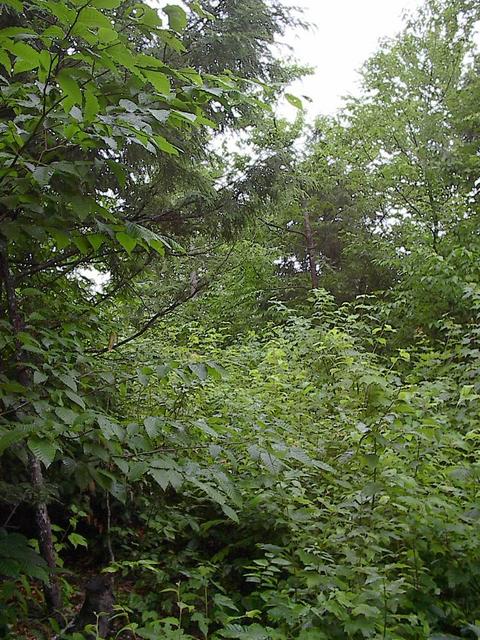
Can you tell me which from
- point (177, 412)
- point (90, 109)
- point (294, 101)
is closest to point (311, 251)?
point (177, 412)

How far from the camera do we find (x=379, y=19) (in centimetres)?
1123

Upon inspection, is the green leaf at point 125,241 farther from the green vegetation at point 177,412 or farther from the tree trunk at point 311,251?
the tree trunk at point 311,251

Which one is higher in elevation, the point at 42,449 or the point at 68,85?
the point at 68,85

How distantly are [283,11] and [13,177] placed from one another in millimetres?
4708

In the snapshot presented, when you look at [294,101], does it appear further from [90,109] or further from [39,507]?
[39,507]

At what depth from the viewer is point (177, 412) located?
3.59m

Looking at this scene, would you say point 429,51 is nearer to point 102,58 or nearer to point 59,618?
point 102,58

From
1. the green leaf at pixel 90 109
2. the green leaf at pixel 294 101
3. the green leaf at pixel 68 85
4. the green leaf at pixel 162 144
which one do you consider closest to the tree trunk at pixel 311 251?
the green leaf at pixel 294 101

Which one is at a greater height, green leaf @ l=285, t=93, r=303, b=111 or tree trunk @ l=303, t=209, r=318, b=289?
tree trunk @ l=303, t=209, r=318, b=289

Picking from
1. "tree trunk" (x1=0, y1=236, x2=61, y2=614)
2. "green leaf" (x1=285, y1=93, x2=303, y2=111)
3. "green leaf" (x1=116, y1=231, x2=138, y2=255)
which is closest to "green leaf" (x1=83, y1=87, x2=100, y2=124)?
"green leaf" (x1=116, y1=231, x2=138, y2=255)

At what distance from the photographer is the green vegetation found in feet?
5.77

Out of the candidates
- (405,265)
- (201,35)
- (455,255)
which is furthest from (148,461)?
(405,265)

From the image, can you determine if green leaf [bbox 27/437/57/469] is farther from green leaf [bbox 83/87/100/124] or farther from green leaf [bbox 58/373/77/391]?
green leaf [bbox 83/87/100/124]

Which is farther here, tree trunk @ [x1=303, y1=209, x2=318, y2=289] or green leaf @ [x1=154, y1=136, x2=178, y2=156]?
tree trunk @ [x1=303, y1=209, x2=318, y2=289]
